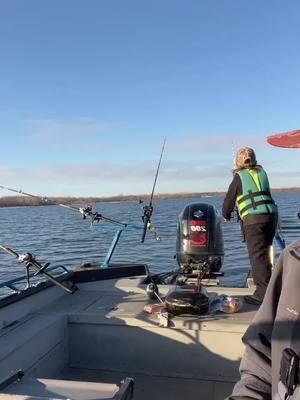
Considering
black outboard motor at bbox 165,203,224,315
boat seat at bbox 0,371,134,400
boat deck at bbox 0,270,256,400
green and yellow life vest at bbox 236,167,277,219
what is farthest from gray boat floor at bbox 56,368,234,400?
black outboard motor at bbox 165,203,224,315

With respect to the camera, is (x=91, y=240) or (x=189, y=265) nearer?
(x=189, y=265)

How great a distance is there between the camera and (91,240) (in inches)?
818

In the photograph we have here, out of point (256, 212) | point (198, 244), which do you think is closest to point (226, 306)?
point (256, 212)

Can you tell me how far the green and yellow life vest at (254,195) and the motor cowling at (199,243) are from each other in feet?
4.21

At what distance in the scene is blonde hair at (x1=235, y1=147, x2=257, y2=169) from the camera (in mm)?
4559

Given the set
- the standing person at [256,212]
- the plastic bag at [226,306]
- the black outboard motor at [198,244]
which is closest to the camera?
the plastic bag at [226,306]

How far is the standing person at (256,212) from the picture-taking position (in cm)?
440

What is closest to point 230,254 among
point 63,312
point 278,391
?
point 63,312

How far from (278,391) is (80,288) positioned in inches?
160

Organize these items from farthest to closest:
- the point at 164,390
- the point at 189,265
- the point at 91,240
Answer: the point at 91,240 → the point at 189,265 → the point at 164,390

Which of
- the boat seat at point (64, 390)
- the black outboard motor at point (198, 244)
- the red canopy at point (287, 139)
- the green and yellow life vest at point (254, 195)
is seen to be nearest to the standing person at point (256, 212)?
the green and yellow life vest at point (254, 195)

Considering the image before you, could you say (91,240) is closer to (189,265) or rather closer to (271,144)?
(189,265)

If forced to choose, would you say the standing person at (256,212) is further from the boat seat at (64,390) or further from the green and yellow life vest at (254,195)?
→ the boat seat at (64,390)

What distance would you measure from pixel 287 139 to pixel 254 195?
130 inches
